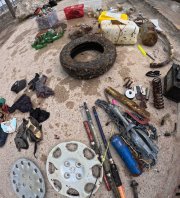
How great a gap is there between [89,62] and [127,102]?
1.01 meters

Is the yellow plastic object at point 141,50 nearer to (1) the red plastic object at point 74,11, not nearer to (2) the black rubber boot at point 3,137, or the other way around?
(1) the red plastic object at point 74,11

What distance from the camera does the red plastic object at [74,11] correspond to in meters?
5.95

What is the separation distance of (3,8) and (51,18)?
5.04 metres

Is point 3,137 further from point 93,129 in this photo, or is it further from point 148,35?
point 148,35

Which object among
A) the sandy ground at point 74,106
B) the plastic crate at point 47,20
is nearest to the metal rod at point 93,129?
the sandy ground at point 74,106

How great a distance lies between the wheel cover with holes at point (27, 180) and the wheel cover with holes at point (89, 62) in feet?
5.71

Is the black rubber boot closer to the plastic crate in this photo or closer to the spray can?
the spray can

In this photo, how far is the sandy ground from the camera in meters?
3.33

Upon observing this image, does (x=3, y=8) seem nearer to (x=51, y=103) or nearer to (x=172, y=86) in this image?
(x=51, y=103)

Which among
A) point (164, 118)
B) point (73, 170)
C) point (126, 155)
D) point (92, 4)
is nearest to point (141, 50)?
point (164, 118)

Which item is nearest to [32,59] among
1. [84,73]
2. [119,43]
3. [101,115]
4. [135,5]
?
[84,73]

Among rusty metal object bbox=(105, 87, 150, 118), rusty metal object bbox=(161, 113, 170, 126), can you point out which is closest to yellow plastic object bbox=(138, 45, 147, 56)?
rusty metal object bbox=(105, 87, 150, 118)

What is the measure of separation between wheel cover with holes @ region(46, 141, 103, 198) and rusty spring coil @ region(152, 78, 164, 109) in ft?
4.38

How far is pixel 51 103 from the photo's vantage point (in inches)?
163
